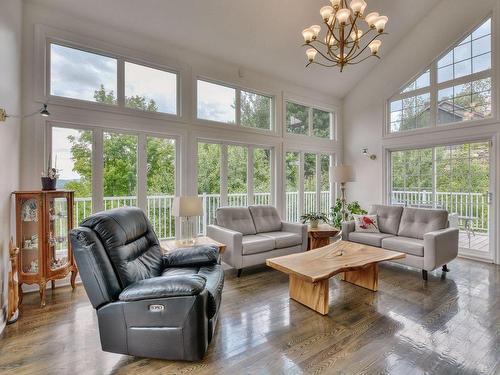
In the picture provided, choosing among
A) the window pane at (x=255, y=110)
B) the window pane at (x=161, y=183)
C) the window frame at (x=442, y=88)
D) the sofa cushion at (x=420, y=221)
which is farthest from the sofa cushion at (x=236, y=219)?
the window frame at (x=442, y=88)

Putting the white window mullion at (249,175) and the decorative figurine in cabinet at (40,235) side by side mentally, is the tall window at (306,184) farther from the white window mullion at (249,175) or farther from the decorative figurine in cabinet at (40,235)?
the decorative figurine in cabinet at (40,235)

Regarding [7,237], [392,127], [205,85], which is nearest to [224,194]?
[205,85]

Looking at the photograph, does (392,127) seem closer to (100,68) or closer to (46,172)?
(100,68)

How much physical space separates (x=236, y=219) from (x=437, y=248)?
2743mm

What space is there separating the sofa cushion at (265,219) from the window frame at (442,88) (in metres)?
3.02

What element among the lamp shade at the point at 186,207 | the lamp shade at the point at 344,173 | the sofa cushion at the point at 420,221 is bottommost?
the sofa cushion at the point at 420,221

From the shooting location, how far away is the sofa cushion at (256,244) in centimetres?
372

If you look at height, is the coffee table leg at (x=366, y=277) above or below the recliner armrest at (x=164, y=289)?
below

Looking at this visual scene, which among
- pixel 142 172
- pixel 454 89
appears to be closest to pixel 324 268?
pixel 142 172

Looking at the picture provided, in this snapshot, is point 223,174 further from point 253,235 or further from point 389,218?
point 389,218

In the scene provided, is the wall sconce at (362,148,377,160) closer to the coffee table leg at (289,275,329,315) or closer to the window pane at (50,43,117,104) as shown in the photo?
the coffee table leg at (289,275,329,315)

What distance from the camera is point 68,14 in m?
3.37

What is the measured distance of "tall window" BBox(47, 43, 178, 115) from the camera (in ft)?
11.2

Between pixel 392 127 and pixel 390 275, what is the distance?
129 inches
